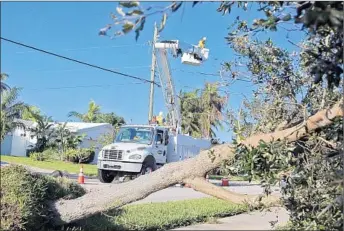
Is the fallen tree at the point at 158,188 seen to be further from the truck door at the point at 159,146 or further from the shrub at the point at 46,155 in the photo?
the shrub at the point at 46,155

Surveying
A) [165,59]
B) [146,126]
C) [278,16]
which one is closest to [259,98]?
[278,16]

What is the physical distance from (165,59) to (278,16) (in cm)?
1950

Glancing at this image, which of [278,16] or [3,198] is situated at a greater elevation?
[278,16]

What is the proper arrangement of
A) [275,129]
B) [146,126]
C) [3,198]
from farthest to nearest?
[146,126], [3,198], [275,129]

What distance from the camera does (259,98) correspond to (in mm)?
6305

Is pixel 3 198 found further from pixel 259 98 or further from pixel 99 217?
pixel 259 98

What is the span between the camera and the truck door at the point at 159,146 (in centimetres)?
1939

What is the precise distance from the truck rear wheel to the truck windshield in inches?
58.1

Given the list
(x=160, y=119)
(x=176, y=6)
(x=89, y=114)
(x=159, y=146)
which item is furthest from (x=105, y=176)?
(x=89, y=114)

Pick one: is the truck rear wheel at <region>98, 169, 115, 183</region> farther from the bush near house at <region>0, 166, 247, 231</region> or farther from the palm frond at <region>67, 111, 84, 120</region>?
the palm frond at <region>67, 111, 84, 120</region>

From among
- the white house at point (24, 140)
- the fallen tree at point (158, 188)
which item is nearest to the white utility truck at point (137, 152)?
the fallen tree at point (158, 188)

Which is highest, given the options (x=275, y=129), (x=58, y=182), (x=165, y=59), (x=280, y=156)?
(x=165, y=59)

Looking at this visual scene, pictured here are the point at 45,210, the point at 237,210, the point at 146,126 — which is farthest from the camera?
the point at 146,126

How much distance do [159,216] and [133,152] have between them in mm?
8981
